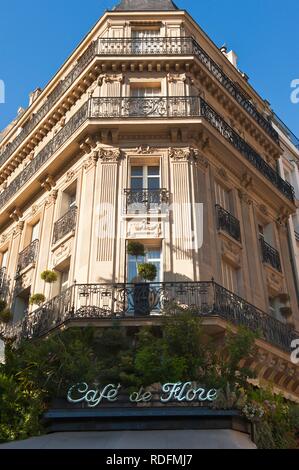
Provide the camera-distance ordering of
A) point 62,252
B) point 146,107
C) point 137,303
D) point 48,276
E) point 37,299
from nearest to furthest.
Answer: point 137,303 → point 37,299 → point 48,276 → point 62,252 → point 146,107

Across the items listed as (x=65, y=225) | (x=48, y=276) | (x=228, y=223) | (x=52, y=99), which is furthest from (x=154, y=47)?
(x=48, y=276)

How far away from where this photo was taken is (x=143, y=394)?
10.0m

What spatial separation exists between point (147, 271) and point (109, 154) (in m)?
→ 4.08

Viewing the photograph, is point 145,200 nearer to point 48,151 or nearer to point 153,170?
point 153,170

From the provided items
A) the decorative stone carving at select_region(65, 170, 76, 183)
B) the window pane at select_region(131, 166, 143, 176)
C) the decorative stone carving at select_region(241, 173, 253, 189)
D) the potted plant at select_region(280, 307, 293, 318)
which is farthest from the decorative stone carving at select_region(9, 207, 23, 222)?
the potted plant at select_region(280, 307, 293, 318)

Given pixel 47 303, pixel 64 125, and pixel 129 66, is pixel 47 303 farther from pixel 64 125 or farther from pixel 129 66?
pixel 129 66

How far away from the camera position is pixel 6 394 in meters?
10.7

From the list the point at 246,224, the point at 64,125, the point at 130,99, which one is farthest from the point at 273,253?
the point at 64,125

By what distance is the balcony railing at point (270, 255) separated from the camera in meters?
16.0

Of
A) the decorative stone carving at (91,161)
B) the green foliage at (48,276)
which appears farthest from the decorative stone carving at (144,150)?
the green foliage at (48,276)

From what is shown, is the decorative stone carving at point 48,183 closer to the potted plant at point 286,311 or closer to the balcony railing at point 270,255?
the balcony railing at point 270,255

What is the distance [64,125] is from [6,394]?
8.81 metres

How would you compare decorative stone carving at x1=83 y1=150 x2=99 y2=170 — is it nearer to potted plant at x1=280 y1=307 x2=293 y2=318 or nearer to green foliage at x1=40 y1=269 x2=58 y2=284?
green foliage at x1=40 y1=269 x2=58 y2=284

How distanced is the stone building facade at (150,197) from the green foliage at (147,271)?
0.19 meters
